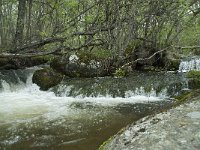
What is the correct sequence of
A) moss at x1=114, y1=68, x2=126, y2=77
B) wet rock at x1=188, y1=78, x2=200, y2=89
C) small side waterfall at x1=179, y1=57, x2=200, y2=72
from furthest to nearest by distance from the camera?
small side waterfall at x1=179, y1=57, x2=200, y2=72 < moss at x1=114, y1=68, x2=126, y2=77 < wet rock at x1=188, y1=78, x2=200, y2=89

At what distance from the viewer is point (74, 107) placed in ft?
34.7

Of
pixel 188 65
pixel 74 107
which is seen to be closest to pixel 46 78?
pixel 74 107

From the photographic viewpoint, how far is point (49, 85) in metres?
14.0

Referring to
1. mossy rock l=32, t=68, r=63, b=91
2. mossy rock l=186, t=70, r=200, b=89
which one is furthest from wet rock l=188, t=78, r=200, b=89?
mossy rock l=32, t=68, r=63, b=91

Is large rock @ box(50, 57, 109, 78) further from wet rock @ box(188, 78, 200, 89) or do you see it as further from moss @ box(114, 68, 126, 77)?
wet rock @ box(188, 78, 200, 89)

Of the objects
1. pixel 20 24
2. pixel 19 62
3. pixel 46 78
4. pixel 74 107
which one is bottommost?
pixel 74 107

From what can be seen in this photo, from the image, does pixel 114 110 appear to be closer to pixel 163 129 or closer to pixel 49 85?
pixel 49 85

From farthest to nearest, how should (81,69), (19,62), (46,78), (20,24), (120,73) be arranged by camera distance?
(19,62), (81,69), (120,73), (20,24), (46,78)

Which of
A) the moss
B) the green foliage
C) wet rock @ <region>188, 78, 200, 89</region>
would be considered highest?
the green foliage

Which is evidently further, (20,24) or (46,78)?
(20,24)

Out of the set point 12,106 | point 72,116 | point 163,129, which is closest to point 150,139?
point 163,129

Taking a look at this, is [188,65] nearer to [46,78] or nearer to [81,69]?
[81,69]

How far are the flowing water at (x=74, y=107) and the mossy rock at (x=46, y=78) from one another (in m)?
0.26

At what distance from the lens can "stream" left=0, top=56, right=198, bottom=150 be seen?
7250mm
